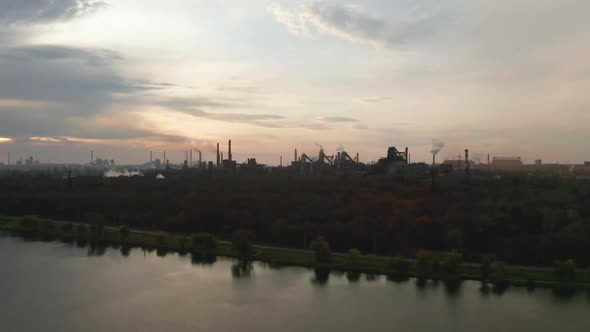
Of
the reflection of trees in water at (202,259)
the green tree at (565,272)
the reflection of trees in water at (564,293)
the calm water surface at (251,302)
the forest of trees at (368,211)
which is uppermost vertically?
the forest of trees at (368,211)

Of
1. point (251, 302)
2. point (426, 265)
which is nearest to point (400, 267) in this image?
point (426, 265)

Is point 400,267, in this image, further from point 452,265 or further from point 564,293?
point 564,293

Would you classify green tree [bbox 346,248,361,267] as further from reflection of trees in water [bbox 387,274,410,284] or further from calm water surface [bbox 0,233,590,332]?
reflection of trees in water [bbox 387,274,410,284]

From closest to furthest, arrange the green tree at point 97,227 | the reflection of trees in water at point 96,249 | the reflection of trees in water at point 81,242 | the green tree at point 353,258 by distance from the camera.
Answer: the green tree at point 353,258 < the reflection of trees in water at point 96,249 < the reflection of trees in water at point 81,242 < the green tree at point 97,227

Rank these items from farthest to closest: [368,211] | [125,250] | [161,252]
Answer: [368,211] < [125,250] < [161,252]

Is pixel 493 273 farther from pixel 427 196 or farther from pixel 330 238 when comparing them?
pixel 427 196

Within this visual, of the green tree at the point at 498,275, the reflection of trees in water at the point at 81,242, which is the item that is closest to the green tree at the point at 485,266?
the green tree at the point at 498,275

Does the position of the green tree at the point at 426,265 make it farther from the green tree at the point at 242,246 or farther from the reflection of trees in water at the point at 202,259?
the reflection of trees in water at the point at 202,259
